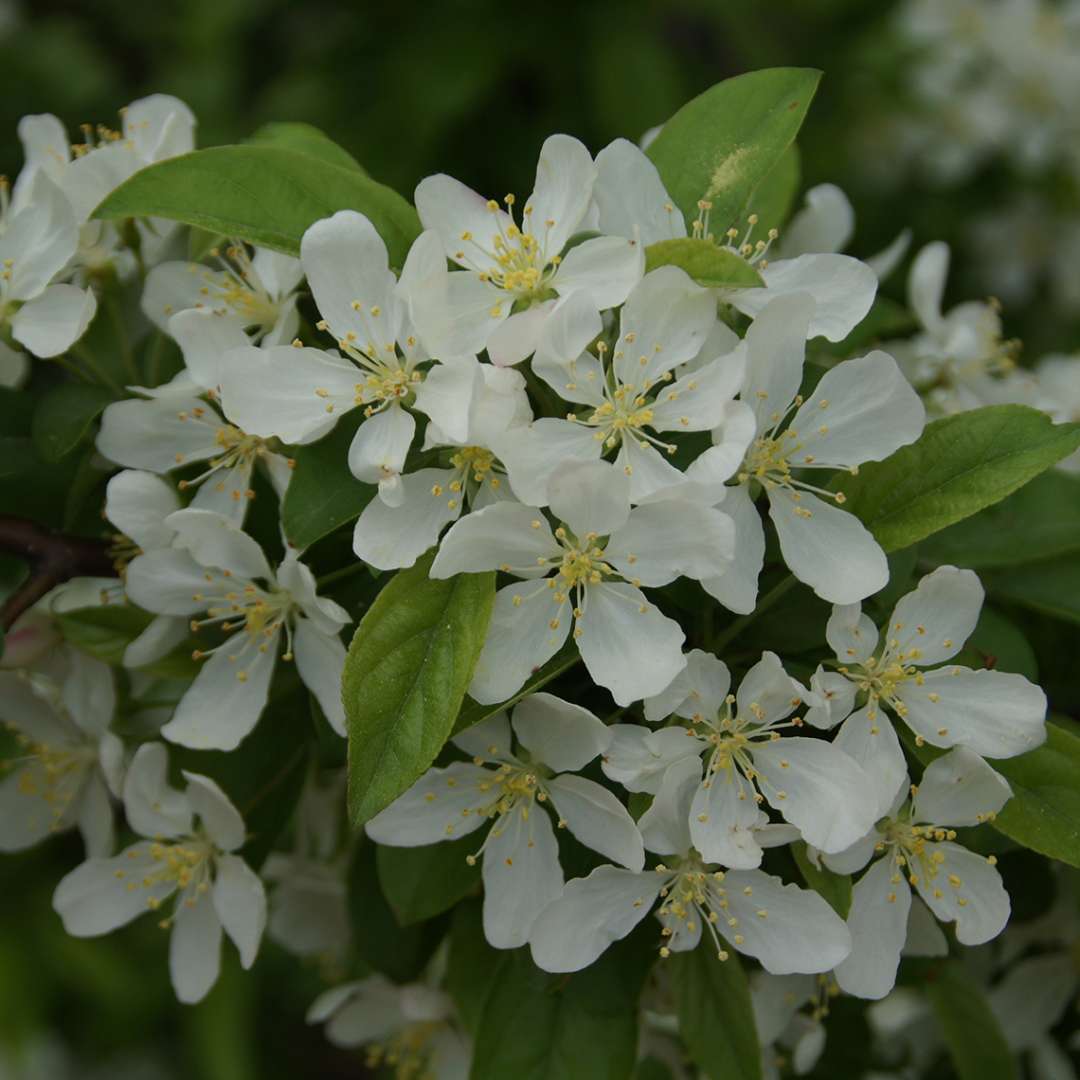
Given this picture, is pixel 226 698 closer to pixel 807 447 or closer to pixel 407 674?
pixel 407 674

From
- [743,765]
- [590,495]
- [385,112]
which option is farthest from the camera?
[385,112]

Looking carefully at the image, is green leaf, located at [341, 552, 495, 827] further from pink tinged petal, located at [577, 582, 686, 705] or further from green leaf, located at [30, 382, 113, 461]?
green leaf, located at [30, 382, 113, 461]

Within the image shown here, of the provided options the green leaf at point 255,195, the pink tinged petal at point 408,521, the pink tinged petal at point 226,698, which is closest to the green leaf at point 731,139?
the green leaf at point 255,195

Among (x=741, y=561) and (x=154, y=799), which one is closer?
(x=741, y=561)

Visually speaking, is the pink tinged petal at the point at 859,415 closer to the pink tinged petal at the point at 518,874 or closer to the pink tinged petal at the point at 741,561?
the pink tinged petal at the point at 741,561

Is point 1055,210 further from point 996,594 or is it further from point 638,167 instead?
point 638,167

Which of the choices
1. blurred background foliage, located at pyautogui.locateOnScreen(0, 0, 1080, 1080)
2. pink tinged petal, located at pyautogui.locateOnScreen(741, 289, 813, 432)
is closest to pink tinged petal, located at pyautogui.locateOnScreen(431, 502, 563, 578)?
pink tinged petal, located at pyautogui.locateOnScreen(741, 289, 813, 432)

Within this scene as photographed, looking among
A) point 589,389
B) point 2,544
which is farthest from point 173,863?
point 589,389

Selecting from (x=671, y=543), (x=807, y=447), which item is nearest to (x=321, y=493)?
(x=671, y=543)
